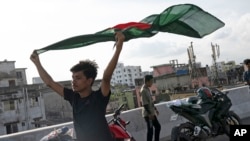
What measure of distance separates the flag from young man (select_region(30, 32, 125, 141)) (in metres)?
0.58

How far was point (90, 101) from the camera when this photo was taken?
330 cm

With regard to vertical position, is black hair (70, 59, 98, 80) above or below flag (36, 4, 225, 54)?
below

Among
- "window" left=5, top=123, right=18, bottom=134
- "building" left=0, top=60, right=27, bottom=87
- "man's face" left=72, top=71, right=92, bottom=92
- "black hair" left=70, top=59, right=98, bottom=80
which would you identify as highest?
"building" left=0, top=60, right=27, bottom=87

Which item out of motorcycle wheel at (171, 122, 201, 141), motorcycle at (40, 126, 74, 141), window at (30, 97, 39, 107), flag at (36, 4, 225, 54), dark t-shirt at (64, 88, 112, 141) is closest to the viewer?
dark t-shirt at (64, 88, 112, 141)

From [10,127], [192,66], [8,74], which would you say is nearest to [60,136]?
[10,127]

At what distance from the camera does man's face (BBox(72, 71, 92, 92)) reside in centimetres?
342

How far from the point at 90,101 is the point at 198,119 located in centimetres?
436

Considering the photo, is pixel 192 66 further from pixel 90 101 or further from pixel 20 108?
pixel 90 101

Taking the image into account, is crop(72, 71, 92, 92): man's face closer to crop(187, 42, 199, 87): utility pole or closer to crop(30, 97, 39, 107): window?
crop(30, 97, 39, 107): window

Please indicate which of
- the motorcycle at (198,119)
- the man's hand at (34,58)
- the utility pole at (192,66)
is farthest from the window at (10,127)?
the man's hand at (34,58)

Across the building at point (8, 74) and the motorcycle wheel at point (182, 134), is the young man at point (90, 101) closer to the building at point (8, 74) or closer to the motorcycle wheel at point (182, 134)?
the motorcycle wheel at point (182, 134)

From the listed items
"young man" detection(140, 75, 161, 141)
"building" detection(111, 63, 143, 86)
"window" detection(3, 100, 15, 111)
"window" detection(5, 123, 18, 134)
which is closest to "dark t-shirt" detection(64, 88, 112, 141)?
"young man" detection(140, 75, 161, 141)

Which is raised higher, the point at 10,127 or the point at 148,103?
the point at 148,103

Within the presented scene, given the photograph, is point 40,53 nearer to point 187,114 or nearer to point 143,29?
point 143,29
